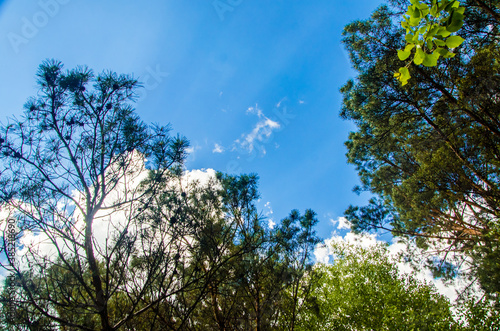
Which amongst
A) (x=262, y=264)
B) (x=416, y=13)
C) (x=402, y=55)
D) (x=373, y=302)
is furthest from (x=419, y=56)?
(x=373, y=302)

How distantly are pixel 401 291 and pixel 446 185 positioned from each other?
9334 millimetres

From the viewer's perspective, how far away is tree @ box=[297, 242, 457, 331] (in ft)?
34.5

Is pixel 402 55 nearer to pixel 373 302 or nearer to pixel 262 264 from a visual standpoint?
pixel 262 264

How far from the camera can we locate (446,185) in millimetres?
7047

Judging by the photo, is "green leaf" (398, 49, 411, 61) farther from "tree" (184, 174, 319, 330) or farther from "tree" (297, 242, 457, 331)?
"tree" (297, 242, 457, 331)

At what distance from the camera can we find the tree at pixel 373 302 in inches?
414

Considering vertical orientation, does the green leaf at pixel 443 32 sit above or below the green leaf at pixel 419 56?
above

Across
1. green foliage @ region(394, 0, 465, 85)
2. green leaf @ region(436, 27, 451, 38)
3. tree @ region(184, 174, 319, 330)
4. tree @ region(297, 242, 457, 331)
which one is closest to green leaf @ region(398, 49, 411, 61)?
green foliage @ region(394, 0, 465, 85)

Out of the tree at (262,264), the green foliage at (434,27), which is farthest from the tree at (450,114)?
the green foliage at (434,27)

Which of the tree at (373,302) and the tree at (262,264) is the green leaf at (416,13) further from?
the tree at (373,302)

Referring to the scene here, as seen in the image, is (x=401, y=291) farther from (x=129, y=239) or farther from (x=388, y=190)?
(x=129, y=239)

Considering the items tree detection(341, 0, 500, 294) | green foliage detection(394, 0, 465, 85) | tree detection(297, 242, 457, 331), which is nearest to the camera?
green foliage detection(394, 0, 465, 85)

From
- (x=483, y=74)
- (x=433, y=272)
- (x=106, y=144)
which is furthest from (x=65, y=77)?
(x=433, y=272)

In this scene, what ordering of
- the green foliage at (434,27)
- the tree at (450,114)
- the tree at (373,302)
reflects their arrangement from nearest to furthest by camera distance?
the green foliage at (434,27) → the tree at (450,114) → the tree at (373,302)
